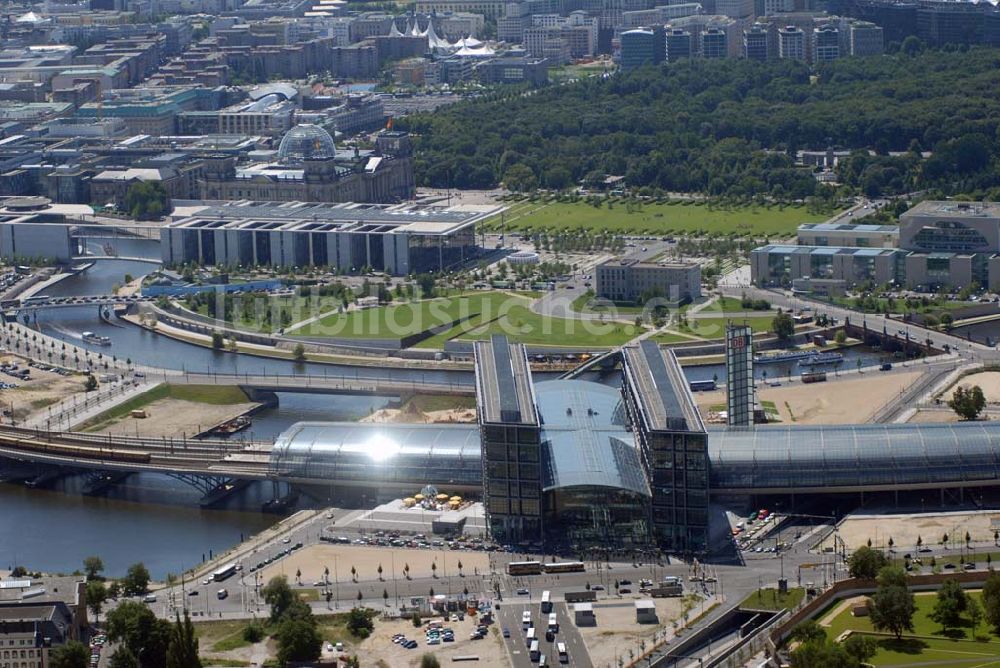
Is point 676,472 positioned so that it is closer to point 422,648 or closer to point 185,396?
point 422,648

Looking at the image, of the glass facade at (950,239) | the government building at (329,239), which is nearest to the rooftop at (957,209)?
the glass facade at (950,239)

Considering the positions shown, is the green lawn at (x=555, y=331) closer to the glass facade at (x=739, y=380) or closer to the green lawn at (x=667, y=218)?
the glass facade at (x=739, y=380)

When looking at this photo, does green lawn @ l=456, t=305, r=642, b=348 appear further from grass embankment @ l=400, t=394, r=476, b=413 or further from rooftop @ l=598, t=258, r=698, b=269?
grass embankment @ l=400, t=394, r=476, b=413

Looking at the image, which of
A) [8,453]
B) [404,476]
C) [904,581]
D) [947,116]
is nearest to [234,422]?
[8,453]

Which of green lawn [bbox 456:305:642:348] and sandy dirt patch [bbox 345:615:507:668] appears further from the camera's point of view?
green lawn [bbox 456:305:642:348]

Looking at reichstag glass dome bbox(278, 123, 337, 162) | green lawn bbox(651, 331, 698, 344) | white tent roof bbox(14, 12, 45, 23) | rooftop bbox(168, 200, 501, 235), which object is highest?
white tent roof bbox(14, 12, 45, 23)

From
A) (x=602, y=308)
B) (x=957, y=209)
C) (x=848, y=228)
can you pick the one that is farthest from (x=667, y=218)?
(x=602, y=308)

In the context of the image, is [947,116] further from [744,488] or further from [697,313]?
[744,488]

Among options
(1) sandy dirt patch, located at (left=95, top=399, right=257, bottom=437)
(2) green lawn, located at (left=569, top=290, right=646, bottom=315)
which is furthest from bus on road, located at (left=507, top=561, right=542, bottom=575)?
(2) green lawn, located at (left=569, top=290, right=646, bottom=315)
